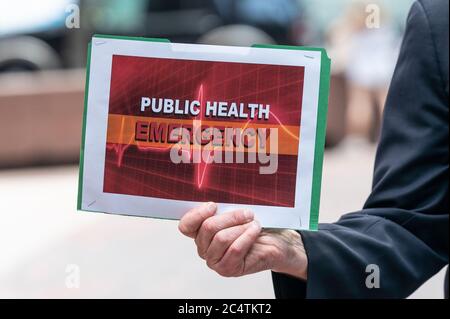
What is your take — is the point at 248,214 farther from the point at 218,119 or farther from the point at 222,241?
the point at 218,119

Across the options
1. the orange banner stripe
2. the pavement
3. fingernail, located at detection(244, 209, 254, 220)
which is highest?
the orange banner stripe

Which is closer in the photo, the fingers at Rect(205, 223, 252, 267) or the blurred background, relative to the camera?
the fingers at Rect(205, 223, 252, 267)

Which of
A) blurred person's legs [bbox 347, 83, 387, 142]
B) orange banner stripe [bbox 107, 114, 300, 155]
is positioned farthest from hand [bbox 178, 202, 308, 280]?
blurred person's legs [bbox 347, 83, 387, 142]

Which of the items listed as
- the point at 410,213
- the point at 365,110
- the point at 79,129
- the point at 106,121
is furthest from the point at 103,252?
the point at 365,110

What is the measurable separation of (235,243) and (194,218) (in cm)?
10

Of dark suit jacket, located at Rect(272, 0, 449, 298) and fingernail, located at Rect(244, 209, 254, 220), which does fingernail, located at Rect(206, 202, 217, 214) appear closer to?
fingernail, located at Rect(244, 209, 254, 220)

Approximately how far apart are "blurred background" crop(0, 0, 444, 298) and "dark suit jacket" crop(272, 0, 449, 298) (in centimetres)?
106

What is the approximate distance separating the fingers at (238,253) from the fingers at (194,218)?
0.26 feet

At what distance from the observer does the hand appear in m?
1.90

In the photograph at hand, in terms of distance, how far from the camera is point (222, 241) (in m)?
1.89

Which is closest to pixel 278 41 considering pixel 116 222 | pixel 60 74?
pixel 60 74

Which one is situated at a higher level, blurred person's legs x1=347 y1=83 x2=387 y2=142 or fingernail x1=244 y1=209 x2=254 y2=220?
blurred person's legs x1=347 y1=83 x2=387 y2=142
